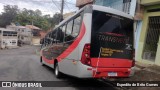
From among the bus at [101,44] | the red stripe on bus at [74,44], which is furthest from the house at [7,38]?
the bus at [101,44]

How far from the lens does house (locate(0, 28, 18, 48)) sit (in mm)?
63284

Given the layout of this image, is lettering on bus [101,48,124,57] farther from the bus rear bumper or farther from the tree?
the tree

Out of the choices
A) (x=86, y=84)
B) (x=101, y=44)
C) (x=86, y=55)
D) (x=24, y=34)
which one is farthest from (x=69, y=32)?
(x=24, y=34)

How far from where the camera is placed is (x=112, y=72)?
7.68 m

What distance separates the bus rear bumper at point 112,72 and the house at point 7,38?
196 ft

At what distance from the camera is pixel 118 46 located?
7.84 meters

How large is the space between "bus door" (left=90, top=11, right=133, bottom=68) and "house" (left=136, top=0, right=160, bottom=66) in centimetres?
559

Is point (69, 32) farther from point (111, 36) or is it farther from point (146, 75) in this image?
point (146, 75)

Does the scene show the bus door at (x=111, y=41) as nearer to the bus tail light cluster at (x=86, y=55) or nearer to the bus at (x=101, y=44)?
the bus at (x=101, y=44)

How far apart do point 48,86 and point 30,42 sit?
70.8m

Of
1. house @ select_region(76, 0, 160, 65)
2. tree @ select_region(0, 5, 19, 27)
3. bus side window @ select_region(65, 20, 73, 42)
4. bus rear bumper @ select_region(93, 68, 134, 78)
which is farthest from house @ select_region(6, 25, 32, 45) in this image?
bus rear bumper @ select_region(93, 68, 134, 78)

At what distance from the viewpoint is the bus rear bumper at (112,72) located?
24.2 feet

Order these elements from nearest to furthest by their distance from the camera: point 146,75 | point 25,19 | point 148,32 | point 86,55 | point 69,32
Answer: point 86,55
point 69,32
point 146,75
point 148,32
point 25,19

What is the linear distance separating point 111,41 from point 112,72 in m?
1.10
